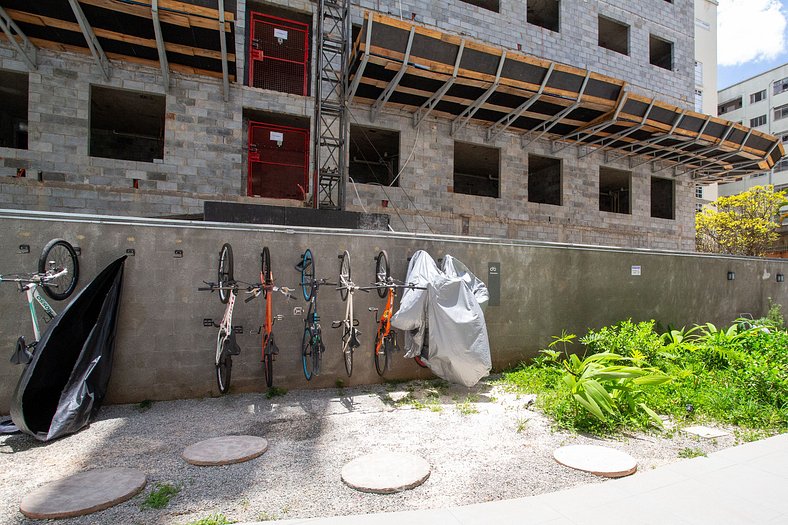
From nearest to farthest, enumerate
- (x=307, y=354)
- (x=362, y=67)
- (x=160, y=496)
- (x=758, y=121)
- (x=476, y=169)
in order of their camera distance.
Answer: (x=160, y=496), (x=307, y=354), (x=362, y=67), (x=476, y=169), (x=758, y=121)

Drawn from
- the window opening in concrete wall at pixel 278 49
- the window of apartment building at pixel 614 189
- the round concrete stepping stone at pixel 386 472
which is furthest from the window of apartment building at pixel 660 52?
the round concrete stepping stone at pixel 386 472

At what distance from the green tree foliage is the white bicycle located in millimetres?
35122

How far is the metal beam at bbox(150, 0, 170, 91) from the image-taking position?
400 inches

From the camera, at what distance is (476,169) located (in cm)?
2238

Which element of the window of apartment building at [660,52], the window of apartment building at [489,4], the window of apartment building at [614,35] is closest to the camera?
the window of apartment building at [489,4]

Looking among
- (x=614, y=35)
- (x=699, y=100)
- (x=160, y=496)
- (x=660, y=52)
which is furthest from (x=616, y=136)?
(x=699, y=100)

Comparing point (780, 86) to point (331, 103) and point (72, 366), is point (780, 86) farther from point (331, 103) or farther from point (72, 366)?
point (72, 366)

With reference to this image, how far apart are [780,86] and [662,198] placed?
134 ft

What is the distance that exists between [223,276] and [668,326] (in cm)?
903

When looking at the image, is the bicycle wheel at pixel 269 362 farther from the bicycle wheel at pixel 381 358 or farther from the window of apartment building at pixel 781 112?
the window of apartment building at pixel 781 112

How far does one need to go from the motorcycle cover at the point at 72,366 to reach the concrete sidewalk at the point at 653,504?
3.37 metres

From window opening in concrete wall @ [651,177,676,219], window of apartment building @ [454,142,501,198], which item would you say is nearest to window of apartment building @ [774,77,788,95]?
window opening in concrete wall @ [651,177,676,219]

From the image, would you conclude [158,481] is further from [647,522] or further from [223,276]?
[647,522]

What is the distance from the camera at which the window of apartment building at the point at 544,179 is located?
19.3 m
